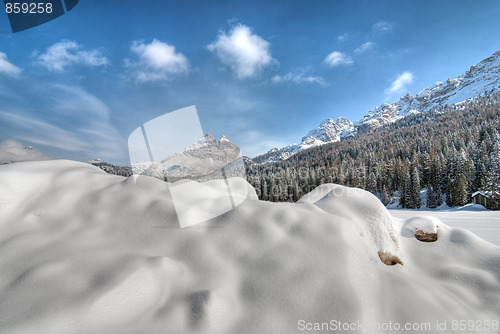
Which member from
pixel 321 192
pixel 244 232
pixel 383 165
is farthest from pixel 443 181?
pixel 244 232

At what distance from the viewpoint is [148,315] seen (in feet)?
6.94

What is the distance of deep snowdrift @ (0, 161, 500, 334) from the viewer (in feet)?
6.95

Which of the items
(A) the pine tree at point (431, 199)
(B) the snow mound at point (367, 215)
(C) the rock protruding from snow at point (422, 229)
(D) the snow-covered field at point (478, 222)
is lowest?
(A) the pine tree at point (431, 199)

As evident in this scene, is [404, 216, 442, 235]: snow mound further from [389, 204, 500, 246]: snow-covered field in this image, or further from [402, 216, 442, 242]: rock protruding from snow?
[389, 204, 500, 246]: snow-covered field

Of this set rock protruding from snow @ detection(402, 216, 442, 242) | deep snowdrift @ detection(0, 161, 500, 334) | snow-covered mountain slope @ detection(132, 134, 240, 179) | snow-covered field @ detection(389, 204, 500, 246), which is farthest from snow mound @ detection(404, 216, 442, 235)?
snow-covered field @ detection(389, 204, 500, 246)

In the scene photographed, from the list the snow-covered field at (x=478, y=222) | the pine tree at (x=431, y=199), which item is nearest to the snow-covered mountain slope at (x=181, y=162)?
the snow-covered field at (x=478, y=222)

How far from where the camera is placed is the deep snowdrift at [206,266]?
6.95ft

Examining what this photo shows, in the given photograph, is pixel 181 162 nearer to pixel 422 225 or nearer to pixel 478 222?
pixel 422 225

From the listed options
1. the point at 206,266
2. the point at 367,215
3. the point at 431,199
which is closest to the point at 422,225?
the point at 367,215

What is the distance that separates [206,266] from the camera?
275 centimetres

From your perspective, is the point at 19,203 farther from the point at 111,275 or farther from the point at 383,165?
the point at 383,165

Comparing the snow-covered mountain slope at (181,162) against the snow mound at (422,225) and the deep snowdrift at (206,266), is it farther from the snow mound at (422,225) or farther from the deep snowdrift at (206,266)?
the snow mound at (422,225)

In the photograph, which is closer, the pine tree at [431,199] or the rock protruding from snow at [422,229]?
the rock protruding from snow at [422,229]

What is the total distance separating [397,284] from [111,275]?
3.68 m
